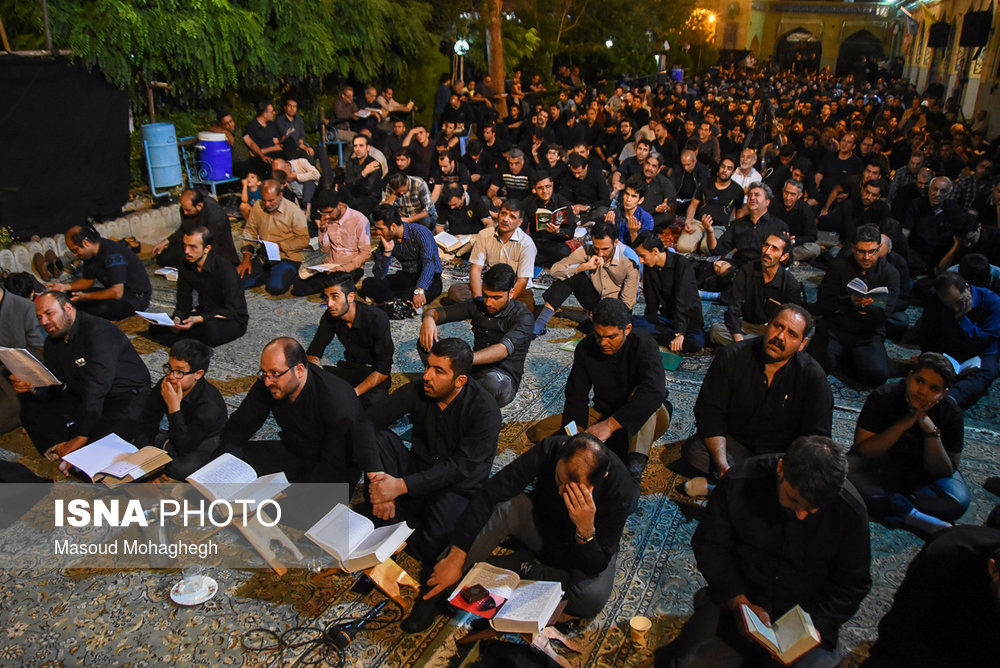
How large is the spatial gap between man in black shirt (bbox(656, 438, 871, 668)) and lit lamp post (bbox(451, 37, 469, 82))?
1536 centimetres

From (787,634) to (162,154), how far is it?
10.2m

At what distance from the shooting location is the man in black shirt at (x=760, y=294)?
6070 millimetres

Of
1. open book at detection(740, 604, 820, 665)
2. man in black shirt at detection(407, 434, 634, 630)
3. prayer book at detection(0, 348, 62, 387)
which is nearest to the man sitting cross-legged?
man in black shirt at detection(407, 434, 634, 630)

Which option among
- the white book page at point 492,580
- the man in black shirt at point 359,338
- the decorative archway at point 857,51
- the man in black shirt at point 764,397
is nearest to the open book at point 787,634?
the white book page at point 492,580

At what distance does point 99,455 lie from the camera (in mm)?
4000

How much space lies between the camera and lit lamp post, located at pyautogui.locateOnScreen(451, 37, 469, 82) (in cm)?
1695

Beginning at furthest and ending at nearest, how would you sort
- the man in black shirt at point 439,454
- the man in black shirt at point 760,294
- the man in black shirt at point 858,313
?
the man in black shirt at point 760,294 → the man in black shirt at point 858,313 → the man in black shirt at point 439,454

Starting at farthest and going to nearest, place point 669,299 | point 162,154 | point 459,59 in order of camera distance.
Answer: point 459,59, point 162,154, point 669,299

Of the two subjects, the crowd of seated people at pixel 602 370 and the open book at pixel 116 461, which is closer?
the crowd of seated people at pixel 602 370

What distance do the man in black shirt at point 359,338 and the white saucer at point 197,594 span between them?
1571 millimetres

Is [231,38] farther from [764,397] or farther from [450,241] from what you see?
[764,397]

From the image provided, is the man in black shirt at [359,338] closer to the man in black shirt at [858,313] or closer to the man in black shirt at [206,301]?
the man in black shirt at [206,301]

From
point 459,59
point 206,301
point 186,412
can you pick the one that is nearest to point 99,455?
point 186,412

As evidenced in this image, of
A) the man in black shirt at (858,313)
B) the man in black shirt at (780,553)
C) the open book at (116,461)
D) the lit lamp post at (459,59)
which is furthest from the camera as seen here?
the lit lamp post at (459,59)
